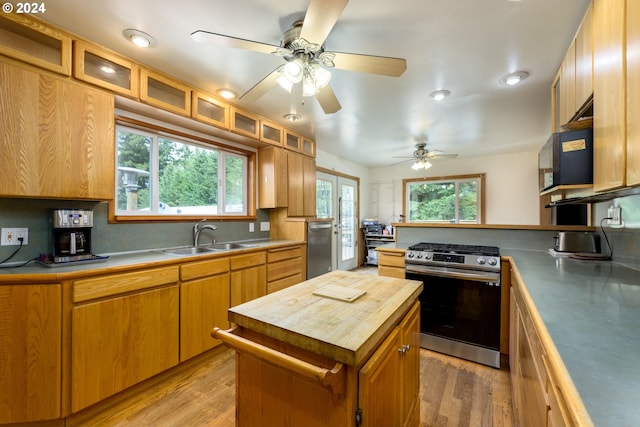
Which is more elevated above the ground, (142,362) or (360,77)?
(360,77)

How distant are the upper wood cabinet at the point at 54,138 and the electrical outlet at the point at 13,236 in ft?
1.16

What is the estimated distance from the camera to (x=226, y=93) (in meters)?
2.54

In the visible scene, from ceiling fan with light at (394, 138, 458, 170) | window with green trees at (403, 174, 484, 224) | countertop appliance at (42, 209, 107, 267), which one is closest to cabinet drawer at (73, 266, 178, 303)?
countertop appliance at (42, 209, 107, 267)

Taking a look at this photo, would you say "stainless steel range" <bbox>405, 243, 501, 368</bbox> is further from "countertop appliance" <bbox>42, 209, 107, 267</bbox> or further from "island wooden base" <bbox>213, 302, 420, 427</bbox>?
"countertop appliance" <bbox>42, 209, 107, 267</bbox>

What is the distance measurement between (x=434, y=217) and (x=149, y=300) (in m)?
5.48

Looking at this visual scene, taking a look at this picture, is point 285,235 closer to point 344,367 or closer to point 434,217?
point 344,367

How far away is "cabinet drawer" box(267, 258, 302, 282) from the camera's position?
2994 mm

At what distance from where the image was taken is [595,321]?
2.97ft

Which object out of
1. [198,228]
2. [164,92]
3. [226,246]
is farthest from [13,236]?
[226,246]

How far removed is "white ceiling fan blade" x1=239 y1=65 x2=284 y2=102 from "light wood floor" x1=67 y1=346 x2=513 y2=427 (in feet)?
7.11

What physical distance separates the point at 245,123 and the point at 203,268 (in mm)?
1631

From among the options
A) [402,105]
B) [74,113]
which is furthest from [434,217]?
[74,113]

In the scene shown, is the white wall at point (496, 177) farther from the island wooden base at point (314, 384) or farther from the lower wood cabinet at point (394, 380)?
the island wooden base at point (314, 384)

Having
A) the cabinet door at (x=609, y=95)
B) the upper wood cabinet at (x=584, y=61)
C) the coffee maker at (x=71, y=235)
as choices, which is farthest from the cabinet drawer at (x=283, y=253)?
the upper wood cabinet at (x=584, y=61)
